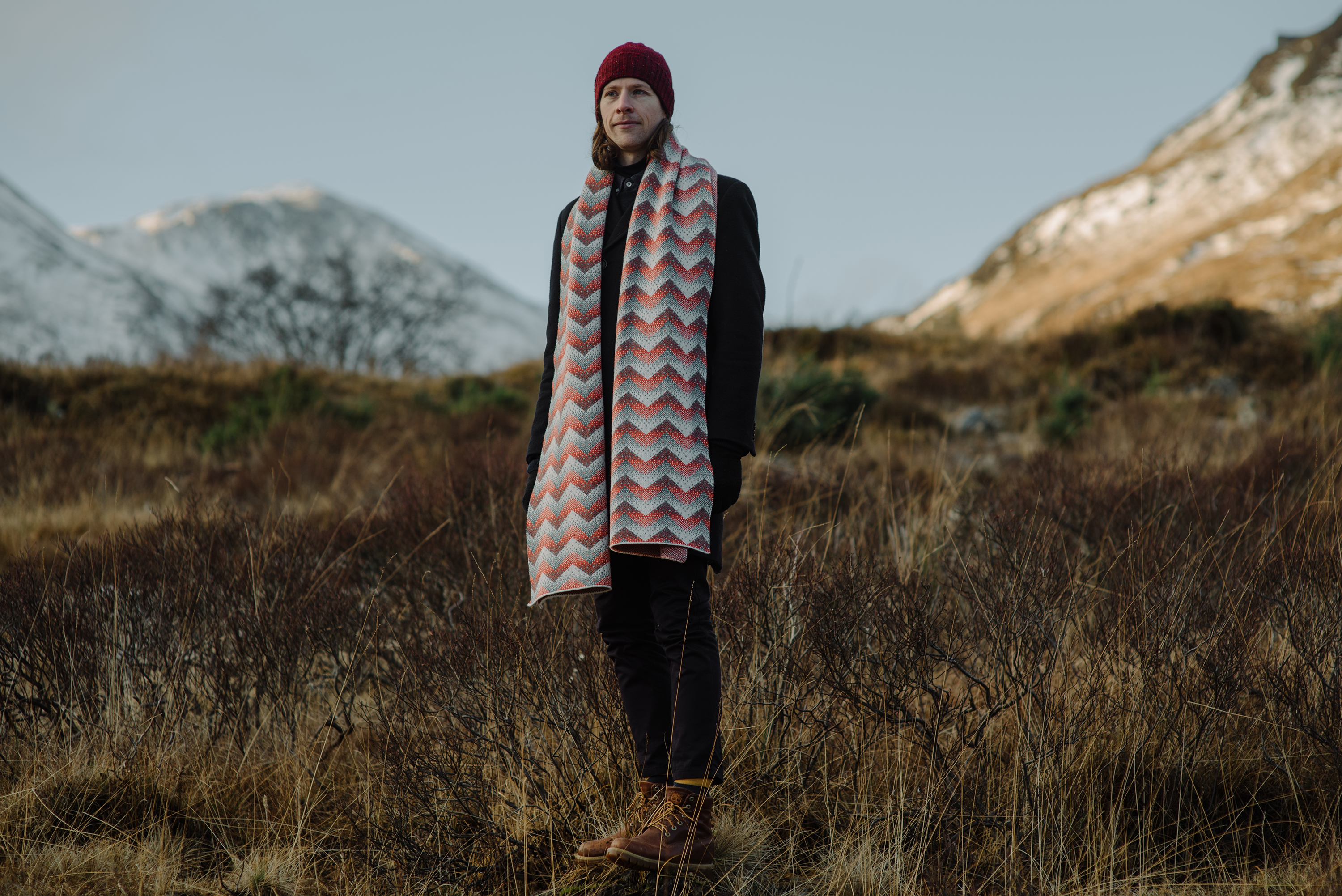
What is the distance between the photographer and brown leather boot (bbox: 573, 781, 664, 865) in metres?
1.89

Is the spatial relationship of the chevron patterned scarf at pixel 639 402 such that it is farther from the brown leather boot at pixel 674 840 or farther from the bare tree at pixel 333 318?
the bare tree at pixel 333 318

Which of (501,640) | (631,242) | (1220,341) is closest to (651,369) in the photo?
(631,242)

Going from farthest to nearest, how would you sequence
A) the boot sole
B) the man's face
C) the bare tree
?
1. the bare tree
2. the man's face
3. the boot sole

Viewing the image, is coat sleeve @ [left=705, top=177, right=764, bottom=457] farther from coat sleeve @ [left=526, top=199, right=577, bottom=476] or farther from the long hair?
coat sleeve @ [left=526, top=199, right=577, bottom=476]

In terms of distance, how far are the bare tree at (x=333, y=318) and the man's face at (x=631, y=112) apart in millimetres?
17426

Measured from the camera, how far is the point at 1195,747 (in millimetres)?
2295

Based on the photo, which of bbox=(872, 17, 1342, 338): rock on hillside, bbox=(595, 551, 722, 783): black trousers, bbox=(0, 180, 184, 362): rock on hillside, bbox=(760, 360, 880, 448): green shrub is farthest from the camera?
bbox=(0, 180, 184, 362): rock on hillside

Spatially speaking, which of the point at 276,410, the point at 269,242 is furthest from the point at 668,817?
the point at 269,242

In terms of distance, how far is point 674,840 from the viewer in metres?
1.83

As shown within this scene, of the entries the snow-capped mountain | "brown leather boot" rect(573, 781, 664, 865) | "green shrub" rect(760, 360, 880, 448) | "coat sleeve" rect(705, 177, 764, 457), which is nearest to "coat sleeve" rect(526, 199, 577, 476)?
"coat sleeve" rect(705, 177, 764, 457)

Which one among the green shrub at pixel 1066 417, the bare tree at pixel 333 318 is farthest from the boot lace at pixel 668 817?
the bare tree at pixel 333 318

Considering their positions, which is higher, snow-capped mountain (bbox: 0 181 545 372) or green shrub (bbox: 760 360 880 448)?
snow-capped mountain (bbox: 0 181 545 372)

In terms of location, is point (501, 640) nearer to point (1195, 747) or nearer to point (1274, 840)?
point (1195, 747)

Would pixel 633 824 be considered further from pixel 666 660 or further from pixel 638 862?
pixel 666 660
